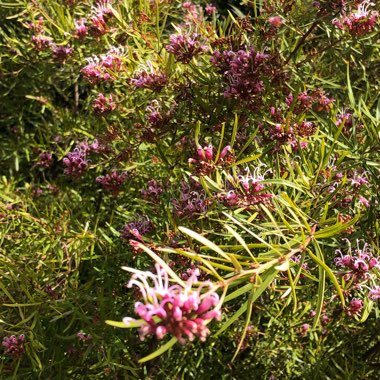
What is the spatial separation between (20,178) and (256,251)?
4.14 feet

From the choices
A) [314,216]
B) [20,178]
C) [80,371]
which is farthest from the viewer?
[20,178]

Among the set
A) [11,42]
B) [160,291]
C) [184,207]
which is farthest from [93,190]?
[160,291]

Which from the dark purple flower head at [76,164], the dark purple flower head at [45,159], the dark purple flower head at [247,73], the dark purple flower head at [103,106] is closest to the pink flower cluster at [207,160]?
the dark purple flower head at [247,73]

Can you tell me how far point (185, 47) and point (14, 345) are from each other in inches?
35.3

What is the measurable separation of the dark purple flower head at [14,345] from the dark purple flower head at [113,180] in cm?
53

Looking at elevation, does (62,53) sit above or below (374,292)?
above

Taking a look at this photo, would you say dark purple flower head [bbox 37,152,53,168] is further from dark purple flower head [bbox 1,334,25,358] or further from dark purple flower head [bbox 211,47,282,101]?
dark purple flower head [bbox 211,47,282,101]

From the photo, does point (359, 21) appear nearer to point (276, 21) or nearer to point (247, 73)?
point (276, 21)

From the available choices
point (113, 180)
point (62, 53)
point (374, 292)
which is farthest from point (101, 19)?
point (374, 292)

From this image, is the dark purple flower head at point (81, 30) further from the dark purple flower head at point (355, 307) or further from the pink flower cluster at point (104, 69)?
the dark purple flower head at point (355, 307)

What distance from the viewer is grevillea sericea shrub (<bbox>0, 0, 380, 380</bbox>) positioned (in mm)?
1183

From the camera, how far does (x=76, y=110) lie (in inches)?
89.5

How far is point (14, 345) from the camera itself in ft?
4.50

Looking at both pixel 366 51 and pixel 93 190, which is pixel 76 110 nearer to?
pixel 93 190
